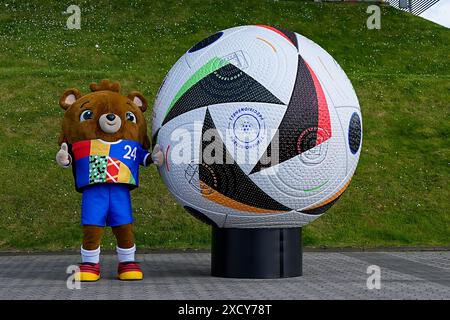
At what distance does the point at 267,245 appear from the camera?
9.88 metres

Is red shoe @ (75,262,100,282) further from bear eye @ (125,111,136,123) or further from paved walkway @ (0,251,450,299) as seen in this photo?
bear eye @ (125,111,136,123)

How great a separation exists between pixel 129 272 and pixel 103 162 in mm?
1332

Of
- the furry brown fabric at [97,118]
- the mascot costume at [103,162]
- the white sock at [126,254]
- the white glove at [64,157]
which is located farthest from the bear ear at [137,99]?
the white sock at [126,254]

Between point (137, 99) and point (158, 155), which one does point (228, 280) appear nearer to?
point (158, 155)

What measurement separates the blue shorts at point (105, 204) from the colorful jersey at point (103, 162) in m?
0.11

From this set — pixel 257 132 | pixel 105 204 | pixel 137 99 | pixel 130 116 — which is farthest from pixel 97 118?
pixel 257 132

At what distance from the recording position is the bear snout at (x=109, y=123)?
32.4 feet

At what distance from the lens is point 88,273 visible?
994 centimetres

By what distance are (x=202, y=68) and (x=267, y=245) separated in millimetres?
2145

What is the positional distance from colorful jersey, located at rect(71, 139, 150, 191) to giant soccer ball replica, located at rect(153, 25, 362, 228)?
398 millimetres

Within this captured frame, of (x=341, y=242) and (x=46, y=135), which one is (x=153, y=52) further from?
(x=341, y=242)

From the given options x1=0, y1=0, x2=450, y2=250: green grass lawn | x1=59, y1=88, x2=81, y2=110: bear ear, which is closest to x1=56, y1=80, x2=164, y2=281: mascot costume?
x1=59, y1=88, x2=81, y2=110: bear ear

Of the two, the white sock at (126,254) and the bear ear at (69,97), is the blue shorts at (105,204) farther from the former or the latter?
the bear ear at (69,97)

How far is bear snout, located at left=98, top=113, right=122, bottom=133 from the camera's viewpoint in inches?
389
